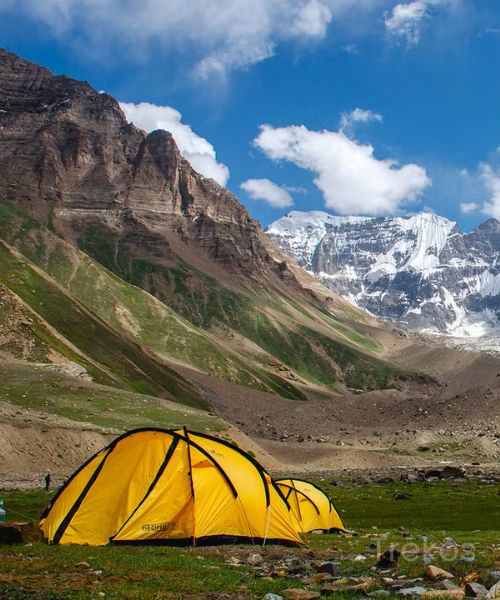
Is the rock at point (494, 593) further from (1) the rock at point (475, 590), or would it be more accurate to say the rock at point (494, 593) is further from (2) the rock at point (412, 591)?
(2) the rock at point (412, 591)

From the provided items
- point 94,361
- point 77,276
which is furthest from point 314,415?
point 77,276

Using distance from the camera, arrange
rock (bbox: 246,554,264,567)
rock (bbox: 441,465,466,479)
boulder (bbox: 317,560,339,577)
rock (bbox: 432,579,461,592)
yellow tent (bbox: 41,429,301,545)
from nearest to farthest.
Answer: rock (bbox: 432,579,461,592), boulder (bbox: 317,560,339,577), rock (bbox: 246,554,264,567), yellow tent (bbox: 41,429,301,545), rock (bbox: 441,465,466,479)

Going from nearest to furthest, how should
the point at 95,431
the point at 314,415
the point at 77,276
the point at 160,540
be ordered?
the point at 160,540 → the point at 95,431 → the point at 314,415 → the point at 77,276

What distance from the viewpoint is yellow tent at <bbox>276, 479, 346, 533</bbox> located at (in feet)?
96.4

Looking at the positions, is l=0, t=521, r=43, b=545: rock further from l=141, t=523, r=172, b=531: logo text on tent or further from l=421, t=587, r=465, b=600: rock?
l=421, t=587, r=465, b=600: rock

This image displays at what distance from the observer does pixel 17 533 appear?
65.2 ft

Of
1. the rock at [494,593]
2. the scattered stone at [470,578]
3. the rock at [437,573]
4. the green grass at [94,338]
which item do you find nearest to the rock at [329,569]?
the rock at [437,573]

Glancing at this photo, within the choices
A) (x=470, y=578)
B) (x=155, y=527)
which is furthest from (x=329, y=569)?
(x=155, y=527)

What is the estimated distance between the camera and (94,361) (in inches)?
4414

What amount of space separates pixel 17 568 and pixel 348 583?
7.87m

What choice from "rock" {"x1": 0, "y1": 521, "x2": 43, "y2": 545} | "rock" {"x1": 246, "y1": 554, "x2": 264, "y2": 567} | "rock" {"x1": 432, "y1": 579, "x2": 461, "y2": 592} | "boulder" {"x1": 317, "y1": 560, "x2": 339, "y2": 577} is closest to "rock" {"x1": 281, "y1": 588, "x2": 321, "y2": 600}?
"rock" {"x1": 432, "y1": 579, "x2": 461, "y2": 592}

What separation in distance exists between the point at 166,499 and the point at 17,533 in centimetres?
475

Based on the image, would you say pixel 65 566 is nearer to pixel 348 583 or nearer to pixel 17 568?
pixel 17 568

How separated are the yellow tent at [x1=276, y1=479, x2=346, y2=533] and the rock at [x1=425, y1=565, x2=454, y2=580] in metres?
16.3
